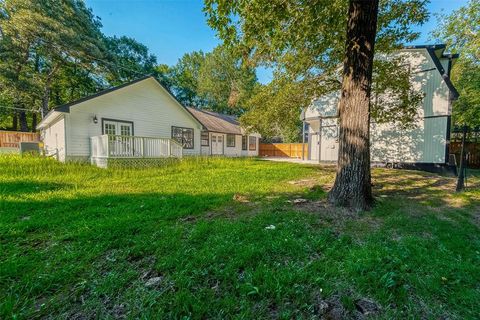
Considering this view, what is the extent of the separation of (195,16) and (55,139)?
971cm

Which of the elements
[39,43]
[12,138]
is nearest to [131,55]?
[39,43]

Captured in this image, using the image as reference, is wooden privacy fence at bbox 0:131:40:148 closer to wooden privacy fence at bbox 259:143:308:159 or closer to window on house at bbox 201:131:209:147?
window on house at bbox 201:131:209:147

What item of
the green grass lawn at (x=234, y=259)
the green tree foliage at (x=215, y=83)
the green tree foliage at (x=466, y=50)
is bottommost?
the green grass lawn at (x=234, y=259)

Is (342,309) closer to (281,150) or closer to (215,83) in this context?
(281,150)

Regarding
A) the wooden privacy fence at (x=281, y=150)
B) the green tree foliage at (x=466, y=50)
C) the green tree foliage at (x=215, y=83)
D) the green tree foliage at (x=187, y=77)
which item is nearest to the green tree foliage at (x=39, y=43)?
the green tree foliage at (x=215, y=83)

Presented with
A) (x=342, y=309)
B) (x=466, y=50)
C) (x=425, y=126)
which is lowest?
(x=342, y=309)

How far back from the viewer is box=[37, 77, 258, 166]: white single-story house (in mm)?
9703

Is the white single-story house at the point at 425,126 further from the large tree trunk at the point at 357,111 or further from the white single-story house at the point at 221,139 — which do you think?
the white single-story house at the point at 221,139

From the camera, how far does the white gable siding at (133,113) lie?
10070 mm

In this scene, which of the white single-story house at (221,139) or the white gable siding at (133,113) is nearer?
the white gable siding at (133,113)

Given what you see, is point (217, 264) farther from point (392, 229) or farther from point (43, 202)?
point (43, 202)

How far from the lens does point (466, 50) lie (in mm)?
12977

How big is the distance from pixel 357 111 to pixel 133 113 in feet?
37.5

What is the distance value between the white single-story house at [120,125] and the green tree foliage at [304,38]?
5.36m
